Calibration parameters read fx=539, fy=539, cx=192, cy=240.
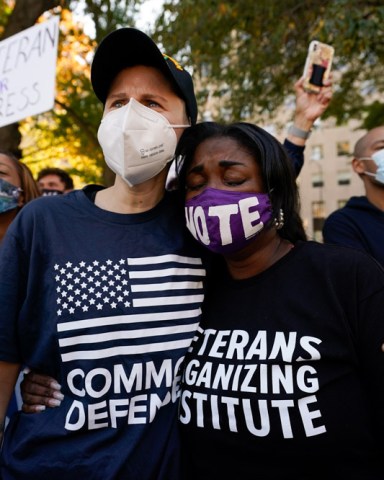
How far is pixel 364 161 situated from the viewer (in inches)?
131

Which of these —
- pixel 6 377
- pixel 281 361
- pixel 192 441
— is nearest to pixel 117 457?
pixel 192 441

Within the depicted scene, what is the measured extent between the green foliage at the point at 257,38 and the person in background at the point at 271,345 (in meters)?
4.64

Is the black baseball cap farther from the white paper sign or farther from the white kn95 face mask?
the white paper sign

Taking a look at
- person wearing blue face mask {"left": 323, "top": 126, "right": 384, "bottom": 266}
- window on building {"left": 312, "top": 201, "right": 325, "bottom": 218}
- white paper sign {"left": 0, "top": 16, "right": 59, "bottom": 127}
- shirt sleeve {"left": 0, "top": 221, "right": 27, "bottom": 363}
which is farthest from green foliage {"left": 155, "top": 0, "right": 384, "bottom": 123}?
window on building {"left": 312, "top": 201, "right": 325, "bottom": 218}

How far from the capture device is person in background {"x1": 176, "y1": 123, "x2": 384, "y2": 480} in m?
1.72

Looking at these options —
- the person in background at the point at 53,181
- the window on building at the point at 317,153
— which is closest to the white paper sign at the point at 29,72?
the person in background at the point at 53,181

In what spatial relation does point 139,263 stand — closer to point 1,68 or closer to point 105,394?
point 105,394

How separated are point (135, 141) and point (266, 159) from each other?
0.49m

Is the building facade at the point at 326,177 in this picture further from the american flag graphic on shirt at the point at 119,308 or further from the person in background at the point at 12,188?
the american flag graphic on shirt at the point at 119,308

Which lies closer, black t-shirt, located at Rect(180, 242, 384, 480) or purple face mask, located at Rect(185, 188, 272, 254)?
black t-shirt, located at Rect(180, 242, 384, 480)

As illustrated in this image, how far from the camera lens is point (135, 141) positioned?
1952 millimetres

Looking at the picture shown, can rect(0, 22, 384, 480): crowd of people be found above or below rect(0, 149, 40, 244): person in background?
below

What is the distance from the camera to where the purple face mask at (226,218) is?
1894mm

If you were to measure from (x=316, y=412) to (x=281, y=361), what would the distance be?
0.62 ft
